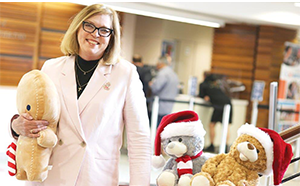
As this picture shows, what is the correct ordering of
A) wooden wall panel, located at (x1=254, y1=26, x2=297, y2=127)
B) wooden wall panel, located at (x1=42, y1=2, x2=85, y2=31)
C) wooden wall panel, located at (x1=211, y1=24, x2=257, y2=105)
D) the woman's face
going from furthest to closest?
wooden wall panel, located at (x1=211, y1=24, x2=257, y2=105)
wooden wall panel, located at (x1=254, y1=26, x2=297, y2=127)
wooden wall panel, located at (x1=42, y1=2, x2=85, y2=31)
the woman's face

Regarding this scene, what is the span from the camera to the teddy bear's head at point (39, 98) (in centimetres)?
178

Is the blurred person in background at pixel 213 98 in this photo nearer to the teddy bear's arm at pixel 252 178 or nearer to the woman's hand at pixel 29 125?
the teddy bear's arm at pixel 252 178

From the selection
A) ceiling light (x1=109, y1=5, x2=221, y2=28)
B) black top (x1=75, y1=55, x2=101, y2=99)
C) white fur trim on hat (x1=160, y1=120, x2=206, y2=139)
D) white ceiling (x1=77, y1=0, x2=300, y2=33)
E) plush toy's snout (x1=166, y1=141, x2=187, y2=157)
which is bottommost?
plush toy's snout (x1=166, y1=141, x2=187, y2=157)

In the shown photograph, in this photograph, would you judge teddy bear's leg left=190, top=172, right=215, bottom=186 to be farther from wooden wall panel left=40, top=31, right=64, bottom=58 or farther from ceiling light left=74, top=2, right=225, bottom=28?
wooden wall panel left=40, top=31, right=64, bottom=58

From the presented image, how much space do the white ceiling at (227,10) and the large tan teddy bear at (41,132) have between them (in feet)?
16.1

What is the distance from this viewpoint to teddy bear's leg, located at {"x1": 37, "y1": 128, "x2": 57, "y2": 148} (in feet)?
5.74

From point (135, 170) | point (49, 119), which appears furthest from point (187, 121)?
point (49, 119)

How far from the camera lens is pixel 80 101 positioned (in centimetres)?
185

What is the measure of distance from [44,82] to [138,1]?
209 inches

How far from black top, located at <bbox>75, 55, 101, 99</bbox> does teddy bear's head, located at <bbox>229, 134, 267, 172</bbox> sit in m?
0.77

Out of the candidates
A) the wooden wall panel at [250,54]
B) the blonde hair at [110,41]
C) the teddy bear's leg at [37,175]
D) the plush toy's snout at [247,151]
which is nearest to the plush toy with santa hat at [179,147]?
the plush toy's snout at [247,151]

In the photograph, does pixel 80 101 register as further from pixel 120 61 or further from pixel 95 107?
pixel 120 61

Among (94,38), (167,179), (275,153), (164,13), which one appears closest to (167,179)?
(167,179)

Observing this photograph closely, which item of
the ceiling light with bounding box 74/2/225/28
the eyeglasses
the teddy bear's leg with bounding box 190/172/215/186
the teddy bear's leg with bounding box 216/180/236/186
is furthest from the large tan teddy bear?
the ceiling light with bounding box 74/2/225/28
